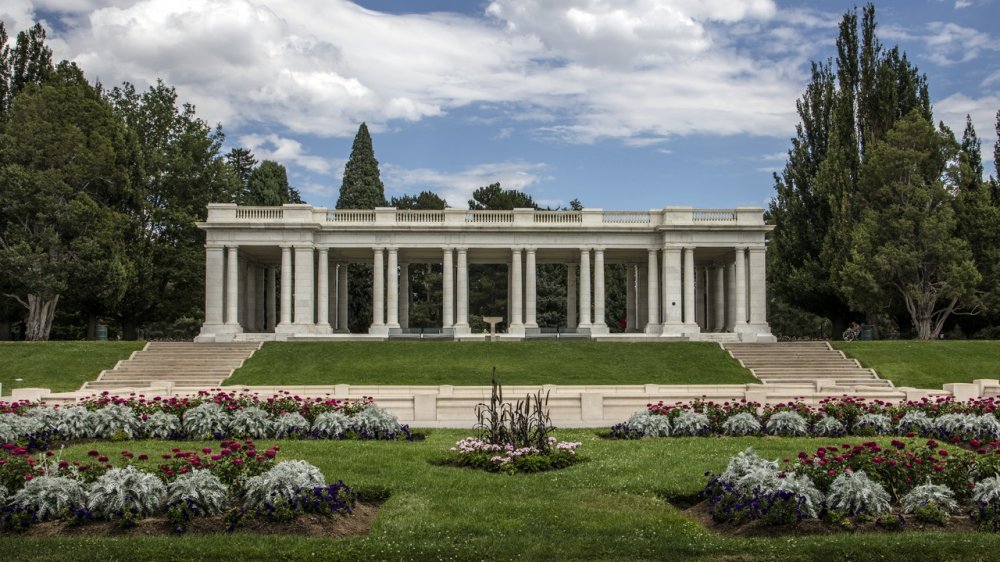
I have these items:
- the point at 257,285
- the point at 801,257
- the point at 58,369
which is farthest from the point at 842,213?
the point at 58,369

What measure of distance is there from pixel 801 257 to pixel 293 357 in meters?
41.1

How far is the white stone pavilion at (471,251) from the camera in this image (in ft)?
212

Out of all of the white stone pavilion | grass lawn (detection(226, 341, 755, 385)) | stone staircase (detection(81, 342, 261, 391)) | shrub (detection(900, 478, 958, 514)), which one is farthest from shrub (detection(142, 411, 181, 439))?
the white stone pavilion

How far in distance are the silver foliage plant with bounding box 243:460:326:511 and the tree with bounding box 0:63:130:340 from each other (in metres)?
51.2

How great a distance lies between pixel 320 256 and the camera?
66188 millimetres

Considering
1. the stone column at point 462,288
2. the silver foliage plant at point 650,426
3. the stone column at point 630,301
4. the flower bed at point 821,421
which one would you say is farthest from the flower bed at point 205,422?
the stone column at point 630,301

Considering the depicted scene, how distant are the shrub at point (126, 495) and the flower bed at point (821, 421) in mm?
14111

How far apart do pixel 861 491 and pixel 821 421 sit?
1164 cm

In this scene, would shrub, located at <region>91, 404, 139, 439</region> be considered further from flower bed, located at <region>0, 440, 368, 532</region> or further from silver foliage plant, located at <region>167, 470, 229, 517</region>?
silver foliage plant, located at <region>167, 470, 229, 517</region>

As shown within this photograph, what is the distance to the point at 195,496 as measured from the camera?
15.2 meters

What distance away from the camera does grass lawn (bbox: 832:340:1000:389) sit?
166ft

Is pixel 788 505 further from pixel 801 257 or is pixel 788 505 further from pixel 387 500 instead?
pixel 801 257

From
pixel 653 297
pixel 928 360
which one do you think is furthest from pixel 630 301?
pixel 928 360

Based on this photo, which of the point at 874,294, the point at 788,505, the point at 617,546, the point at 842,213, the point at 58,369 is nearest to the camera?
the point at 617,546
